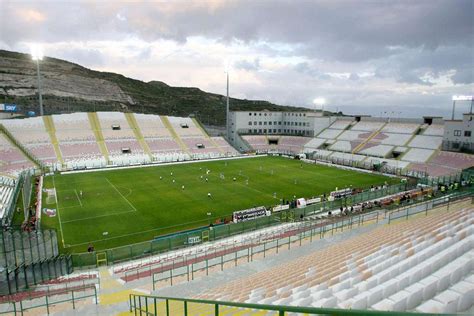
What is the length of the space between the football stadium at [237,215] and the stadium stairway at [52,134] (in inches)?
15.5

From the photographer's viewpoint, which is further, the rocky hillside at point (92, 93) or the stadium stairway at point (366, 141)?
the rocky hillside at point (92, 93)

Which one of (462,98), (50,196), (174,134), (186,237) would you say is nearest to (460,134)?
(462,98)

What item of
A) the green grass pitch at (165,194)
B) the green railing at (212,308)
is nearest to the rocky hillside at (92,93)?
the green grass pitch at (165,194)

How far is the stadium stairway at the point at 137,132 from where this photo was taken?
59.5m

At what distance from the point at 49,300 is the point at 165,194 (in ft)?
75.5

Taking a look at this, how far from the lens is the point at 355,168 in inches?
2053

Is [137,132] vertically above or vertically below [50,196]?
above

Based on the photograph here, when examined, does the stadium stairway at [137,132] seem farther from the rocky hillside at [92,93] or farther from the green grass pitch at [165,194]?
the rocky hillside at [92,93]

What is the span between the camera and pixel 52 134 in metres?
57.8

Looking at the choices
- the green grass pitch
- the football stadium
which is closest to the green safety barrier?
the football stadium

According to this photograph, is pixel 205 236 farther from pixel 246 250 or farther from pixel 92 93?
pixel 92 93

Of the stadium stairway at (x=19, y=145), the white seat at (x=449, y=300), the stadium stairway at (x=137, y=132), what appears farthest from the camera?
the stadium stairway at (x=137, y=132)

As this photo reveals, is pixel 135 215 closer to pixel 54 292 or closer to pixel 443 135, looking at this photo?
pixel 54 292

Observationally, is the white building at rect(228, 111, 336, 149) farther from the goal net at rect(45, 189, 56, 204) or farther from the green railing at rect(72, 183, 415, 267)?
the green railing at rect(72, 183, 415, 267)
